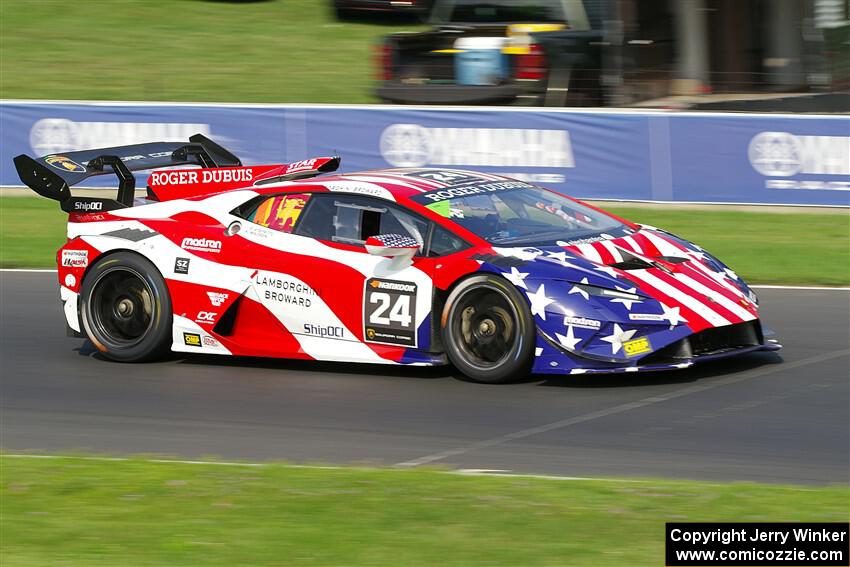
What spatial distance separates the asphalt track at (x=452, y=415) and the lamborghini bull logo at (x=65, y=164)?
4.55ft

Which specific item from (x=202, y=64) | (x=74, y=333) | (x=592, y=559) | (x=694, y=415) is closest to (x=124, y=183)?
(x=74, y=333)

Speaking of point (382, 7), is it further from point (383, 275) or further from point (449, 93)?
point (383, 275)

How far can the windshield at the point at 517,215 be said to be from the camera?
27.5 ft

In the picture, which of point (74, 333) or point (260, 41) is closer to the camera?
point (74, 333)

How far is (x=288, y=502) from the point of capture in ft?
18.6

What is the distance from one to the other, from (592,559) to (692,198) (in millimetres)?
11235

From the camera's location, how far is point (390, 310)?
330 inches

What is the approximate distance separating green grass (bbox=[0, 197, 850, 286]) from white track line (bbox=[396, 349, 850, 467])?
140 inches

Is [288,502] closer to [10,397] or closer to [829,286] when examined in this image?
[10,397]

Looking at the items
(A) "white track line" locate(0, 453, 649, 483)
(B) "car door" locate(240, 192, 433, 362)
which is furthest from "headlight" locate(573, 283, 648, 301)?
(A) "white track line" locate(0, 453, 649, 483)

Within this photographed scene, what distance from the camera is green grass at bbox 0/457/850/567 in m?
4.91

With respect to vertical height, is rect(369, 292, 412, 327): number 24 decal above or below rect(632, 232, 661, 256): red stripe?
below

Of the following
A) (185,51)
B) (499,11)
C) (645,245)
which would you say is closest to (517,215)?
(645,245)

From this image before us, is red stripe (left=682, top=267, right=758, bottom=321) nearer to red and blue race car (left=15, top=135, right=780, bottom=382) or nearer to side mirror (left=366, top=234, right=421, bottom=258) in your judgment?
red and blue race car (left=15, top=135, right=780, bottom=382)
